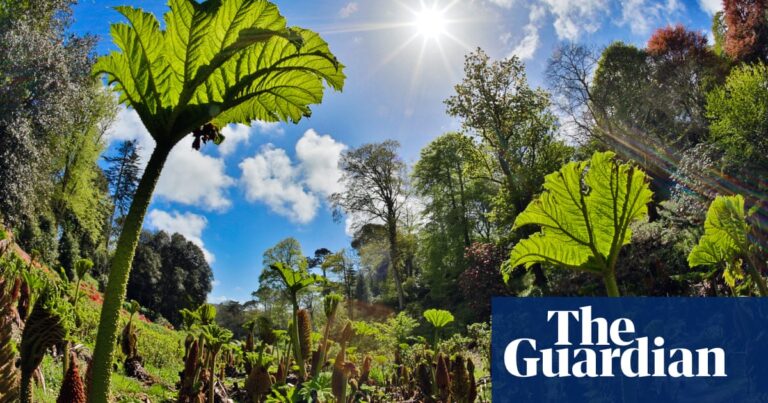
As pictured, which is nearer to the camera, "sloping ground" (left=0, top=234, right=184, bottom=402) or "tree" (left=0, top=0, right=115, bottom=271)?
"sloping ground" (left=0, top=234, right=184, bottom=402)

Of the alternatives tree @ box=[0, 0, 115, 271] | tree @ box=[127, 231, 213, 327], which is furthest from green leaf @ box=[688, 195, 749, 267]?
tree @ box=[127, 231, 213, 327]

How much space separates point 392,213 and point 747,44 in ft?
75.8

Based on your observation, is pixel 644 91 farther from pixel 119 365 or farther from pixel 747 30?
pixel 119 365

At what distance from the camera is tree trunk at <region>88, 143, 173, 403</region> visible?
94 cm

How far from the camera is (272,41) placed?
141cm

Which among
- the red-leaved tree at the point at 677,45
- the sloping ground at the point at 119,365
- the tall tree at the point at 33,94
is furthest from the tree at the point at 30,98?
the red-leaved tree at the point at 677,45

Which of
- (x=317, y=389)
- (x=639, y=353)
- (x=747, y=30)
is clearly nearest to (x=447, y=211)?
(x=747, y=30)

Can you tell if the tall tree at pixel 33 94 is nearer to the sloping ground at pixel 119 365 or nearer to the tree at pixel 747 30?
the sloping ground at pixel 119 365

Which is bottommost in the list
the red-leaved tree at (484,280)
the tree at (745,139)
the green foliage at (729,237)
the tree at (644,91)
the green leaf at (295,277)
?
the green leaf at (295,277)

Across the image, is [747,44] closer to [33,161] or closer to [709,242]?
[709,242]

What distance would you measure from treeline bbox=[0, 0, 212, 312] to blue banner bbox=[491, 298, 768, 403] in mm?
7405

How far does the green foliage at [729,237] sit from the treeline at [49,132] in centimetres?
921

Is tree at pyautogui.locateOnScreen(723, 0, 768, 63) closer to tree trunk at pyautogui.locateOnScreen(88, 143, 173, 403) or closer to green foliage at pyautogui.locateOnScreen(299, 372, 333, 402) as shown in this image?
green foliage at pyautogui.locateOnScreen(299, 372, 333, 402)

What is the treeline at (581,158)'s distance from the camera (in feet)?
44.1
